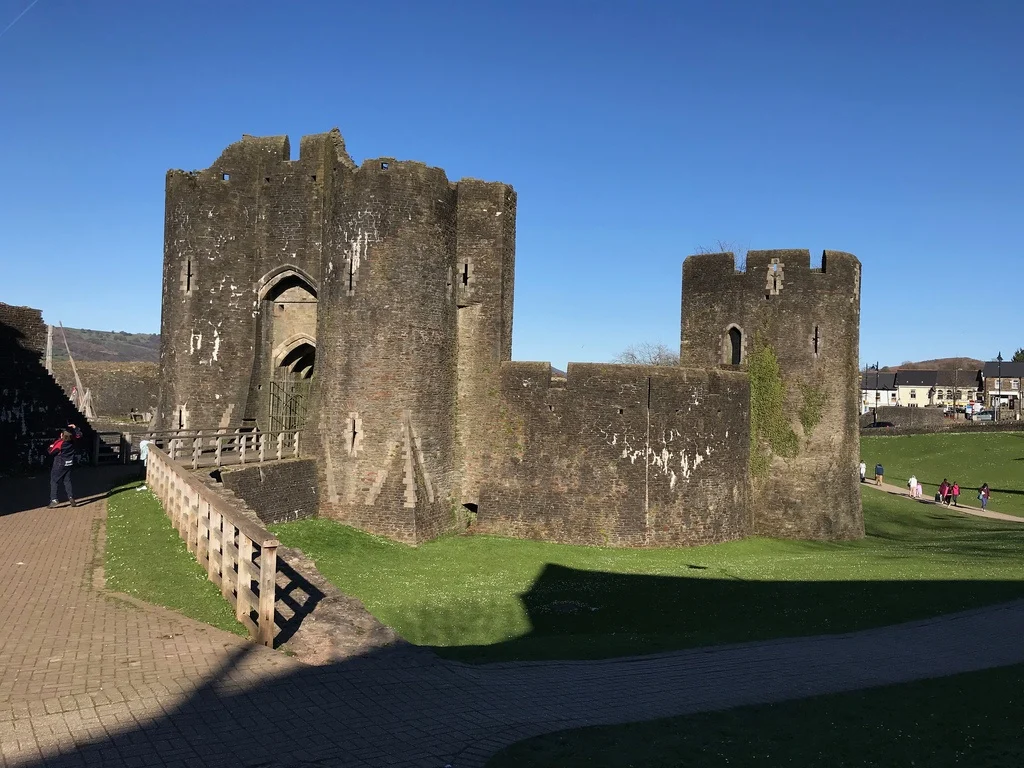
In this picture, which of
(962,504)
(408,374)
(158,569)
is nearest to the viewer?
(158,569)

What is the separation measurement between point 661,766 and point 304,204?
18932mm

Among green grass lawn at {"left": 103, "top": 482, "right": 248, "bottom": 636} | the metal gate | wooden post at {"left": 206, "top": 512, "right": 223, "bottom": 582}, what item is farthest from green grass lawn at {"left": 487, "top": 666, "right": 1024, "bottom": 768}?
the metal gate

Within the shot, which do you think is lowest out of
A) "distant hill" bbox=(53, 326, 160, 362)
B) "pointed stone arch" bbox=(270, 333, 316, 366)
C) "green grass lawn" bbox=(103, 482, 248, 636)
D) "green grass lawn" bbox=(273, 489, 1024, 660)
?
"green grass lawn" bbox=(273, 489, 1024, 660)

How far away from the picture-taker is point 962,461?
47938mm

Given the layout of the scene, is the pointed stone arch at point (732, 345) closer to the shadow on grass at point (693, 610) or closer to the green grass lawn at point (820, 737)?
the shadow on grass at point (693, 610)

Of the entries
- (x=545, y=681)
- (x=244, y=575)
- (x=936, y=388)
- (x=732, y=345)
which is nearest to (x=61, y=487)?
(x=244, y=575)

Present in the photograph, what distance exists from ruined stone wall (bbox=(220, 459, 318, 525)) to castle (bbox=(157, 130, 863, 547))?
0.44m

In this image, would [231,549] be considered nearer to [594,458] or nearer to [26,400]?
[594,458]

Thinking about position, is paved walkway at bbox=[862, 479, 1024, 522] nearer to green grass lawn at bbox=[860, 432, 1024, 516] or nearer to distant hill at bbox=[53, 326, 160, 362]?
green grass lawn at bbox=[860, 432, 1024, 516]

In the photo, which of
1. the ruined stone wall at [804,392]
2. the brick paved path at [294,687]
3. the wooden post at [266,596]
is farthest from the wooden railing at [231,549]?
the ruined stone wall at [804,392]

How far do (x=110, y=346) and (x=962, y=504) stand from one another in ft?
532

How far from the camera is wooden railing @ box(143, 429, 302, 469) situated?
17688 millimetres

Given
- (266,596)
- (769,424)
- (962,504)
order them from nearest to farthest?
(266,596) < (769,424) < (962,504)

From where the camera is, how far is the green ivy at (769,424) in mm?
26016
